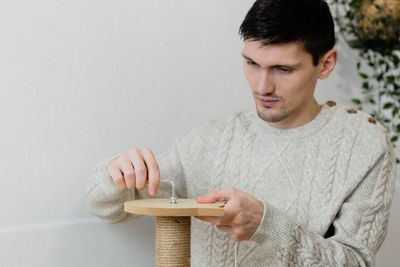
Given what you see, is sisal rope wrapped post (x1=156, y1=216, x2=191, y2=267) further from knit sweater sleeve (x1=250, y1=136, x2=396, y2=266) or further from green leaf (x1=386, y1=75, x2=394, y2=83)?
green leaf (x1=386, y1=75, x2=394, y2=83)

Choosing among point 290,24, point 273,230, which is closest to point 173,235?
point 273,230

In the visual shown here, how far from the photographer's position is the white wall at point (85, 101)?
51.7 inches

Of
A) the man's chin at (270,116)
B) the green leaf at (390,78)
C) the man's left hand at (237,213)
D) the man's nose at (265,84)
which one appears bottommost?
the man's left hand at (237,213)

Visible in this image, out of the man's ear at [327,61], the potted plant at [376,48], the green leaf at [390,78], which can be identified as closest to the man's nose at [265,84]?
the man's ear at [327,61]

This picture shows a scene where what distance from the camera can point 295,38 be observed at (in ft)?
4.46

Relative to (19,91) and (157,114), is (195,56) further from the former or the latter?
(19,91)

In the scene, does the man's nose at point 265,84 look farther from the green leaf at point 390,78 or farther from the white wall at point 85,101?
the green leaf at point 390,78

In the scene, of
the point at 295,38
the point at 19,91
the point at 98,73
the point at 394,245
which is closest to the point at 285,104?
the point at 295,38

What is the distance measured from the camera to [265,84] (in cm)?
137

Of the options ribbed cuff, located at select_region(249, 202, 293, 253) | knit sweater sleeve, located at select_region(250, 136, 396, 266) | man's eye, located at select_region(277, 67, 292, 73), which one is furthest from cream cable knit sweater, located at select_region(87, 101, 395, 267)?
man's eye, located at select_region(277, 67, 292, 73)

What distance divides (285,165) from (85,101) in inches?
23.0

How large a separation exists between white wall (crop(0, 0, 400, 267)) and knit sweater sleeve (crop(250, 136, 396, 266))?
51 centimetres

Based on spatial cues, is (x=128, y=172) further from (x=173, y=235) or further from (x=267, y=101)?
(x=267, y=101)

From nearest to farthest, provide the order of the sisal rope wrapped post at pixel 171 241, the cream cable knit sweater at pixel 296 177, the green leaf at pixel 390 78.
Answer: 1. the sisal rope wrapped post at pixel 171 241
2. the cream cable knit sweater at pixel 296 177
3. the green leaf at pixel 390 78
